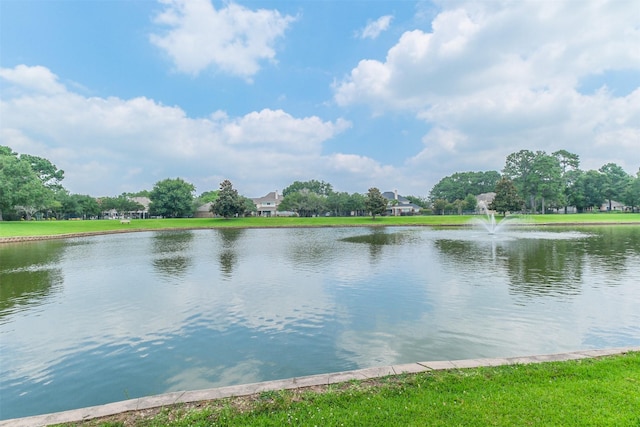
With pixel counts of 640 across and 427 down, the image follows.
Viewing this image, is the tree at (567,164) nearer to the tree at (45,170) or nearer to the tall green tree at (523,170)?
the tall green tree at (523,170)

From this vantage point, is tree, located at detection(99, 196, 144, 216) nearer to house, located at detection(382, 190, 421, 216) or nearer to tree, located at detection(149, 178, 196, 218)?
tree, located at detection(149, 178, 196, 218)

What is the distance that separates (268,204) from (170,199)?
34408mm

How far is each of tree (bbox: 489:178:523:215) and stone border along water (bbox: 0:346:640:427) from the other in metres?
65.7

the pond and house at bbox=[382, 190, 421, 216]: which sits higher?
house at bbox=[382, 190, 421, 216]

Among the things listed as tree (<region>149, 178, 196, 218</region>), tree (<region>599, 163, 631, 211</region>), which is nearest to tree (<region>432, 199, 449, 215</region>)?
tree (<region>599, 163, 631, 211</region>)

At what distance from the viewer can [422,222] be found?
59.7 m

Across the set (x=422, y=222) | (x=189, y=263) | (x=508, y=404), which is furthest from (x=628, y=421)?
(x=422, y=222)

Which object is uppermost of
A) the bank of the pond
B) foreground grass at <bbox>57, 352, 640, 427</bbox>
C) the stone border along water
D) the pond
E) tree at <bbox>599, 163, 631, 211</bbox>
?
tree at <bbox>599, 163, 631, 211</bbox>

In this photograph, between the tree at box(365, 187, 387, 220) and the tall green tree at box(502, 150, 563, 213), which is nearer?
the tree at box(365, 187, 387, 220)

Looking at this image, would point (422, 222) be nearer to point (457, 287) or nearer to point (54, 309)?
point (457, 287)

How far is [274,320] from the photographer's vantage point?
30.4 feet

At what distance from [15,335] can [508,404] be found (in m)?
11.2

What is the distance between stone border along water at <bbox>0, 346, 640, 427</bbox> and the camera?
4.29 m

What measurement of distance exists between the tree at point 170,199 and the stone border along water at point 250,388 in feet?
281
